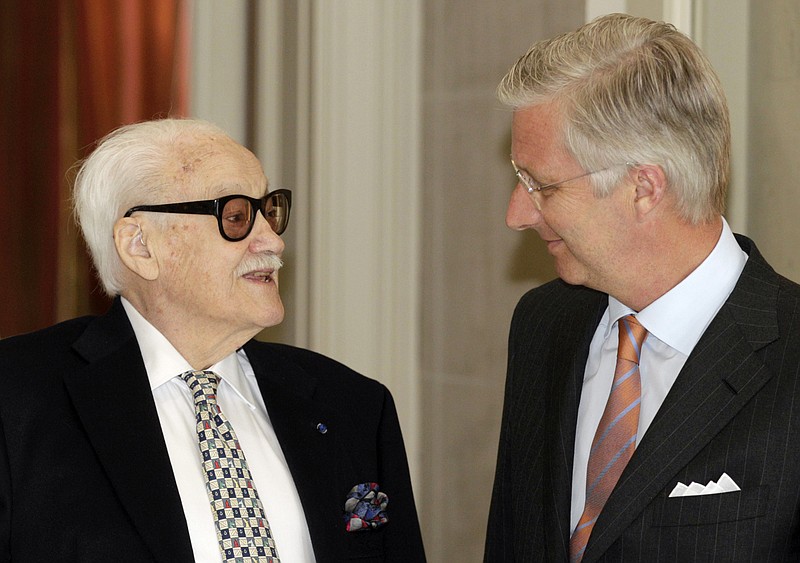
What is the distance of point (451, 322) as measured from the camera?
3867 millimetres

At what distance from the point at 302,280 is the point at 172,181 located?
1798mm

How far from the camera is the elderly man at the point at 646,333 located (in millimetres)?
1924

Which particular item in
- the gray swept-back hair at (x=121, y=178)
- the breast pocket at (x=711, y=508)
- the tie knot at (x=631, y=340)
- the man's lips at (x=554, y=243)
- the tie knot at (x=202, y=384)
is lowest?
the breast pocket at (x=711, y=508)

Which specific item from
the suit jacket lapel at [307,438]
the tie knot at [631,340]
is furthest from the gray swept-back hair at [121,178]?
the tie knot at [631,340]

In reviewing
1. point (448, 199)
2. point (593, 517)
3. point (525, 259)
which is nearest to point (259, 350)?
point (593, 517)

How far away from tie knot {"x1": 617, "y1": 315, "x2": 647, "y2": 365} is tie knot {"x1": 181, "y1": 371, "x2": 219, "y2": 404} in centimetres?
88

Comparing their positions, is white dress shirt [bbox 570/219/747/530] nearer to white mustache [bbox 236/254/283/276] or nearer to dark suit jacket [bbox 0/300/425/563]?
dark suit jacket [bbox 0/300/425/563]

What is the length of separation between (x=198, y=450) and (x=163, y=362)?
0.22 m

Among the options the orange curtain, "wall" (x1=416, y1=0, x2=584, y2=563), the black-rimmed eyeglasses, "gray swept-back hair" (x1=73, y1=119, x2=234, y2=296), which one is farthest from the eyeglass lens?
the orange curtain

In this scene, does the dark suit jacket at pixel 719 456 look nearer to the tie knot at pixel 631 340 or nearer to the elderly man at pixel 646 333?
the elderly man at pixel 646 333

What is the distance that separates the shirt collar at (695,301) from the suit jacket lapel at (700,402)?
56 millimetres

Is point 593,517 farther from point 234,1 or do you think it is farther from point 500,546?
point 234,1

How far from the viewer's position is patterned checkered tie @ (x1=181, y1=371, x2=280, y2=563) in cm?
216

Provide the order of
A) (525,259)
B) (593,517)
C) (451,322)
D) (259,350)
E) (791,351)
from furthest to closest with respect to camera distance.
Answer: (451,322) < (525,259) < (259,350) < (593,517) < (791,351)
